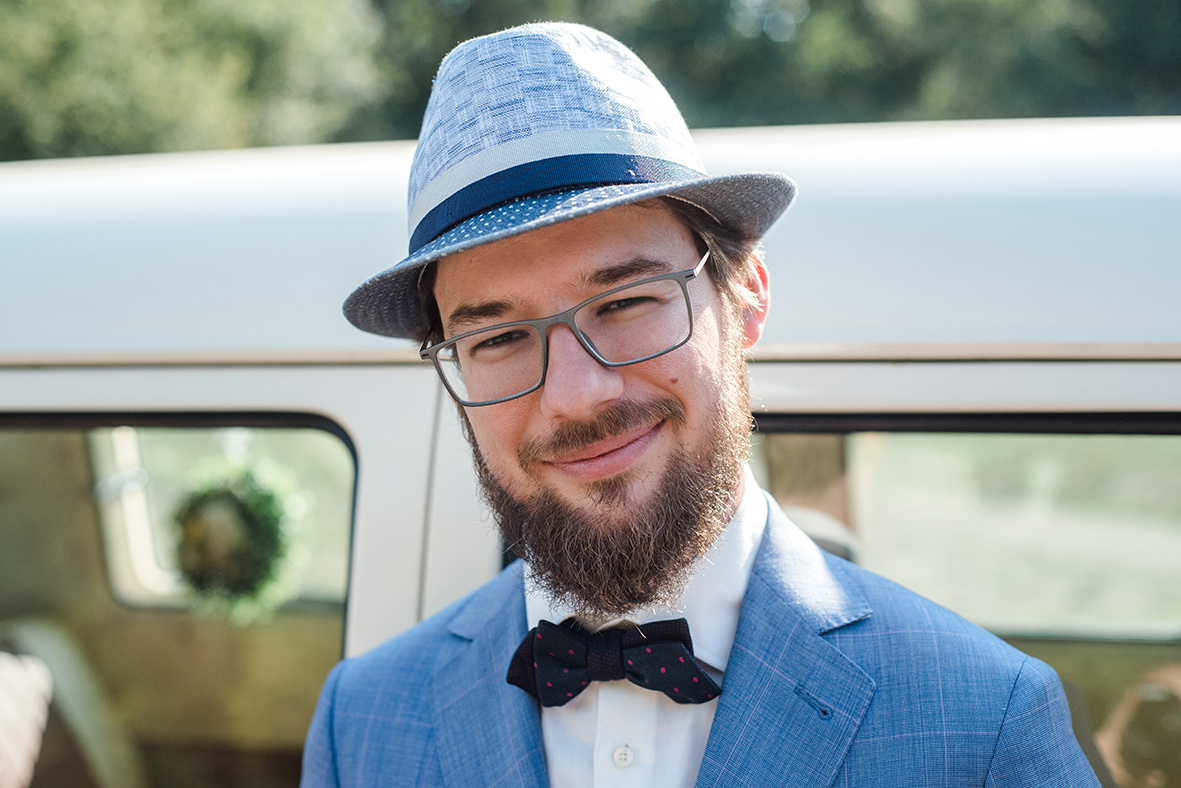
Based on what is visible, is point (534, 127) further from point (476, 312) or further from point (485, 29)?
point (485, 29)

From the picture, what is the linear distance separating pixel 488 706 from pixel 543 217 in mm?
832

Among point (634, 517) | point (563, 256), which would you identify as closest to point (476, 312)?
point (563, 256)

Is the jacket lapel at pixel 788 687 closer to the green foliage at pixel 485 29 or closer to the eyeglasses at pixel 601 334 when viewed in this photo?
the eyeglasses at pixel 601 334

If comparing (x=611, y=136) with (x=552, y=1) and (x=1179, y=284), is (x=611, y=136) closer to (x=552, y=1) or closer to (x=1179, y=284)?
(x=1179, y=284)

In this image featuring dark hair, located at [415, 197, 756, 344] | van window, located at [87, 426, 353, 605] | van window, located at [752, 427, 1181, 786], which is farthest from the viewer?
van window, located at [87, 426, 353, 605]

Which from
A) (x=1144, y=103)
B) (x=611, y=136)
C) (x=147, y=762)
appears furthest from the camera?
(x=1144, y=103)

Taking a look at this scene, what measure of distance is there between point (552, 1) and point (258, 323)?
142 feet

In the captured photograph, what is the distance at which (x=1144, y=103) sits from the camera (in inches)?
1076

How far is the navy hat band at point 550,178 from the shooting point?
1.30 metres

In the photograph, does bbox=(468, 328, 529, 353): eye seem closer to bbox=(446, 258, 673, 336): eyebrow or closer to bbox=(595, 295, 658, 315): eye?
bbox=(446, 258, 673, 336): eyebrow

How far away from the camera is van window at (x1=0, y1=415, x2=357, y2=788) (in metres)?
2.21

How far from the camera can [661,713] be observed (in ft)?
4.45

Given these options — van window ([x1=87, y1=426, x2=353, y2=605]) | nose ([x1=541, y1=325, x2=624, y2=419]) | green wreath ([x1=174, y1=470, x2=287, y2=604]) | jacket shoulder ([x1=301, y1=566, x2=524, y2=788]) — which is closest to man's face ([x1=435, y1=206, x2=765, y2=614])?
nose ([x1=541, y1=325, x2=624, y2=419])

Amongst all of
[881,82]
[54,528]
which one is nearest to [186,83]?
[54,528]
